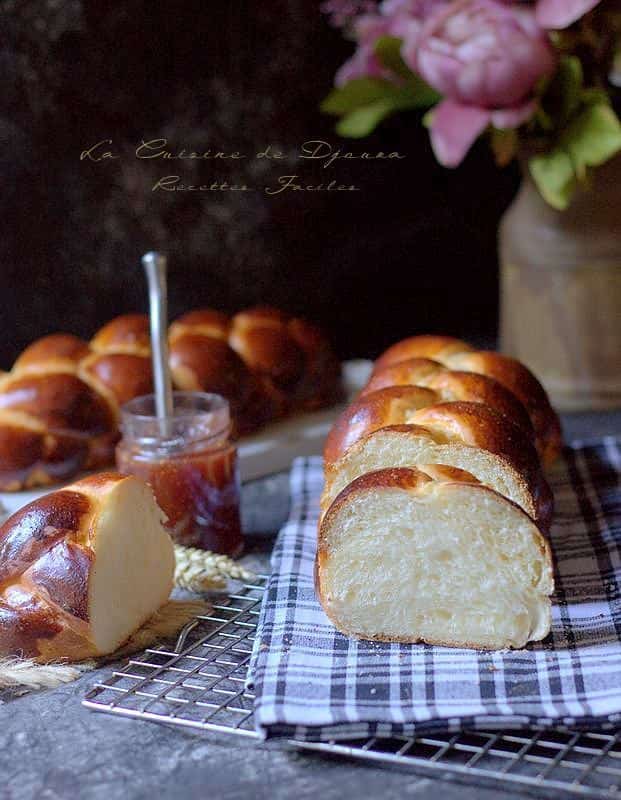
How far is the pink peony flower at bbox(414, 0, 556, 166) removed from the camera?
6.23 ft

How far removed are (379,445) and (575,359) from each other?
1.02 m

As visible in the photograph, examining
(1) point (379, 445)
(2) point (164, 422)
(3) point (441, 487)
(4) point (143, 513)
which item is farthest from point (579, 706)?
(2) point (164, 422)

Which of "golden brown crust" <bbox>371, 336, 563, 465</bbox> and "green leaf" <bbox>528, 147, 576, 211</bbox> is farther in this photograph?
"green leaf" <bbox>528, 147, 576, 211</bbox>

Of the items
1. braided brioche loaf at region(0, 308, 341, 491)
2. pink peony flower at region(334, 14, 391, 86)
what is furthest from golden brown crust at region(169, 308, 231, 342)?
pink peony flower at region(334, 14, 391, 86)

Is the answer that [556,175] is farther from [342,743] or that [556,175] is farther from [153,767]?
[153,767]

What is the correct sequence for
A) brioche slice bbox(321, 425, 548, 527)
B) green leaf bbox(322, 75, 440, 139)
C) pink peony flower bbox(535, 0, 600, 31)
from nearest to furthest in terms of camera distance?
brioche slice bbox(321, 425, 548, 527), pink peony flower bbox(535, 0, 600, 31), green leaf bbox(322, 75, 440, 139)

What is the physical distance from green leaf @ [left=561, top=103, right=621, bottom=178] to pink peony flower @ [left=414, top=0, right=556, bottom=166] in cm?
13

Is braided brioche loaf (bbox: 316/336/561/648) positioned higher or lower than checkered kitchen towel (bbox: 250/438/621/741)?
Answer: higher

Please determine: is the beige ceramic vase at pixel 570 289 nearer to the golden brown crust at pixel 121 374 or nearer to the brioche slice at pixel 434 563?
the golden brown crust at pixel 121 374

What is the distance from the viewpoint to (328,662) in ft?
4.42

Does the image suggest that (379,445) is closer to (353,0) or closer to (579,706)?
(579,706)

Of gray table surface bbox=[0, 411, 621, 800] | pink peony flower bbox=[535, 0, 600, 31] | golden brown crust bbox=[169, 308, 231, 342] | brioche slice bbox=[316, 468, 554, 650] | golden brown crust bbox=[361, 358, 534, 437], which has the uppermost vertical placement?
pink peony flower bbox=[535, 0, 600, 31]

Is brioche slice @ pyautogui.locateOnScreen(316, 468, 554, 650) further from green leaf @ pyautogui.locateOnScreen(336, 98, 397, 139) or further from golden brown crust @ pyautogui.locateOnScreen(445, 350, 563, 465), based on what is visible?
green leaf @ pyautogui.locateOnScreen(336, 98, 397, 139)

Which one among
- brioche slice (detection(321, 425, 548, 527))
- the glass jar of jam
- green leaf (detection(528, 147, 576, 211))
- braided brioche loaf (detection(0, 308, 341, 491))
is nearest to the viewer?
brioche slice (detection(321, 425, 548, 527))
